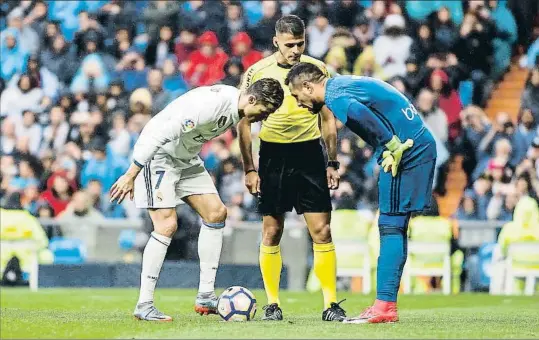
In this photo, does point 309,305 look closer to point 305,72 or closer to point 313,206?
point 313,206

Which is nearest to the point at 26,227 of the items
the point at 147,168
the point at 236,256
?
the point at 236,256

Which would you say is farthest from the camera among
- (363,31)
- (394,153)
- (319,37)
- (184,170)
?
(363,31)

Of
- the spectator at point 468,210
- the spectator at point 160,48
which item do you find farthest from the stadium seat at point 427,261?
the spectator at point 160,48

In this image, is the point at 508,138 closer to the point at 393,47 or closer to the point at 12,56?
the point at 393,47

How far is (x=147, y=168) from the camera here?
1072 cm

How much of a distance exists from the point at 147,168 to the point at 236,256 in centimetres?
800

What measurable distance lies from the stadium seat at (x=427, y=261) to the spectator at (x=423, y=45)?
3952mm

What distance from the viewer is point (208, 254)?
11.1 metres

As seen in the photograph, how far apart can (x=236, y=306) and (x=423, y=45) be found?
11.8 m

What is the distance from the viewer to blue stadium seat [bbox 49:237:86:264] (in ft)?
62.1

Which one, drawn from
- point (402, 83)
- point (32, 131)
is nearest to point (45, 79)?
point (32, 131)

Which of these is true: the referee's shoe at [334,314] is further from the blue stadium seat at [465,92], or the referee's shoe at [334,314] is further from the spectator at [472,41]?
the spectator at [472,41]

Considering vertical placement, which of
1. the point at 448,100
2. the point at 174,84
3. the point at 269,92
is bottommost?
the point at 269,92

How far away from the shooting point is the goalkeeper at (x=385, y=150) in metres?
9.86
